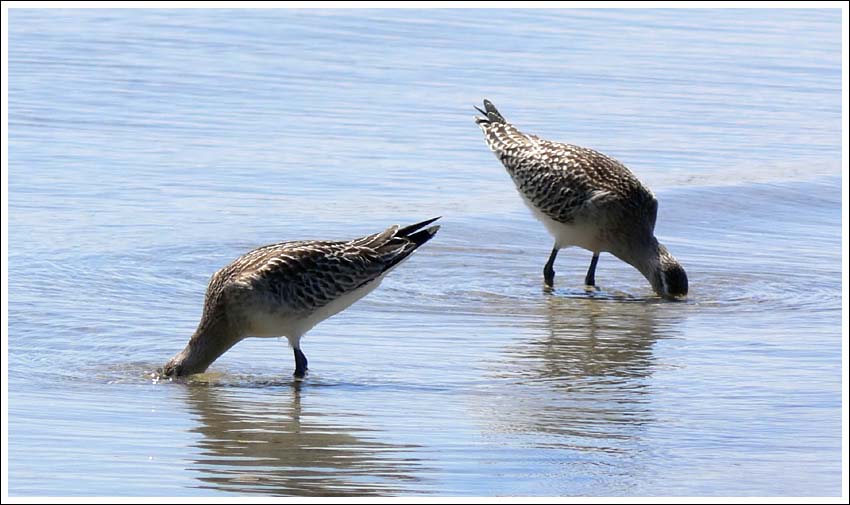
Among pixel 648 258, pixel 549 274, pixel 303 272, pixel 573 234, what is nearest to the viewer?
pixel 303 272

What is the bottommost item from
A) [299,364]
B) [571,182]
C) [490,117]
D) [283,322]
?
[299,364]

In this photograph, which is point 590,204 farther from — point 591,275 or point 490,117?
point 490,117

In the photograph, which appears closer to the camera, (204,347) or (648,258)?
(204,347)

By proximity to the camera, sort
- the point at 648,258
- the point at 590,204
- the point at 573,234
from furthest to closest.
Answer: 1. the point at 573,234
2. the point at 590,204
3. the point at 648,258

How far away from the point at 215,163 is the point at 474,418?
7654 mm

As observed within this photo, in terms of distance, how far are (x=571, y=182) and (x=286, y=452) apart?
5.25 m

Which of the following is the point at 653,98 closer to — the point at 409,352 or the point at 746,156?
the point at 746,156

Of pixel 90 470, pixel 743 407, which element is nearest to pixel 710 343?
pixel 743 407

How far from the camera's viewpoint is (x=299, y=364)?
30.3ft

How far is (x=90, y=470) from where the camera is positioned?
715 centimetres

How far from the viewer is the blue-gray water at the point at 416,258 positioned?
764cm

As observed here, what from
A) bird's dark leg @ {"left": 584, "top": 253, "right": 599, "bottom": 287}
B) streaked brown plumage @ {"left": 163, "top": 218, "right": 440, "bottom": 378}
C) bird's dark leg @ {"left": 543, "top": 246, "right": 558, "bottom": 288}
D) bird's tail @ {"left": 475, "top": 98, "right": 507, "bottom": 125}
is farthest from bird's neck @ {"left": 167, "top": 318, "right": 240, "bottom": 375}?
bird's tail @ {"left": 475, "top": 98, "right": 507, "bottom": 125}

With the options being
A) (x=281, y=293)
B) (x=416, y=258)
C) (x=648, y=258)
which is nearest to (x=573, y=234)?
(x=648, y=258)

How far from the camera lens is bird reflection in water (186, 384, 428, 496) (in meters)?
7.13
